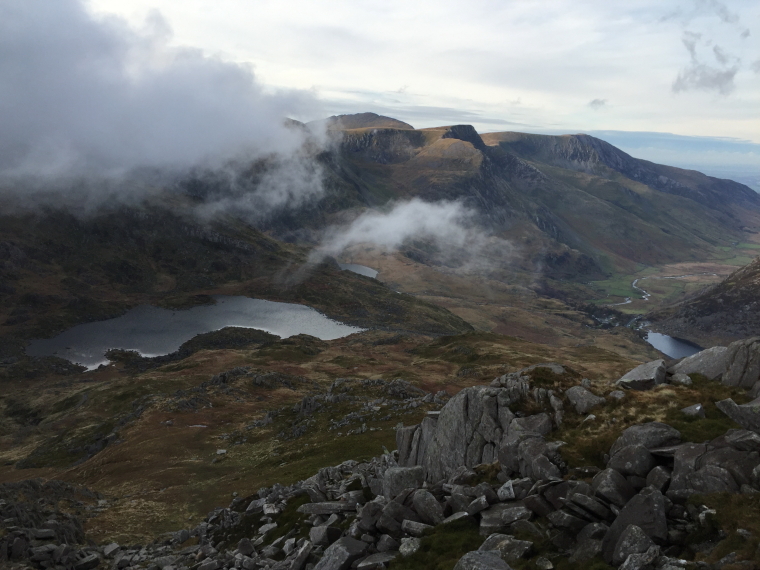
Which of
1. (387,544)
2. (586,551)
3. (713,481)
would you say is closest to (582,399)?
(713,481)

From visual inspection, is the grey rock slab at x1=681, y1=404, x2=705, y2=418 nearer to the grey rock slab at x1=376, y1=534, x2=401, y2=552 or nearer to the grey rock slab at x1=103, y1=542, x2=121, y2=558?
the grey rock slab at x1=376, y1=534, x2=401, y2=552

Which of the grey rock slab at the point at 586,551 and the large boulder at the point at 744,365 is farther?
the large boulder at the point at 744,365

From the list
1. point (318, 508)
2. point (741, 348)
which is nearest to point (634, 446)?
point (741, 348)

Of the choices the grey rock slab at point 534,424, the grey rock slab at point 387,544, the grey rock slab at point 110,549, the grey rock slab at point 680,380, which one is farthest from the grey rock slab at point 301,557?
the grey rock slab at point 680,380

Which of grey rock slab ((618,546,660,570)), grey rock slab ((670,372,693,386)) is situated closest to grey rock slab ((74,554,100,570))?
grey rock slab ((618,546,660,570))

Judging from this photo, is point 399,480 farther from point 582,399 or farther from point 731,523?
point 731,523

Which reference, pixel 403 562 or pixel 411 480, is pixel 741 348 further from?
pixel 403 562

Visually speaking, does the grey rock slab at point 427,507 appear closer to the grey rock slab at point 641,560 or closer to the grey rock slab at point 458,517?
the grey rock slab at point 458,517
